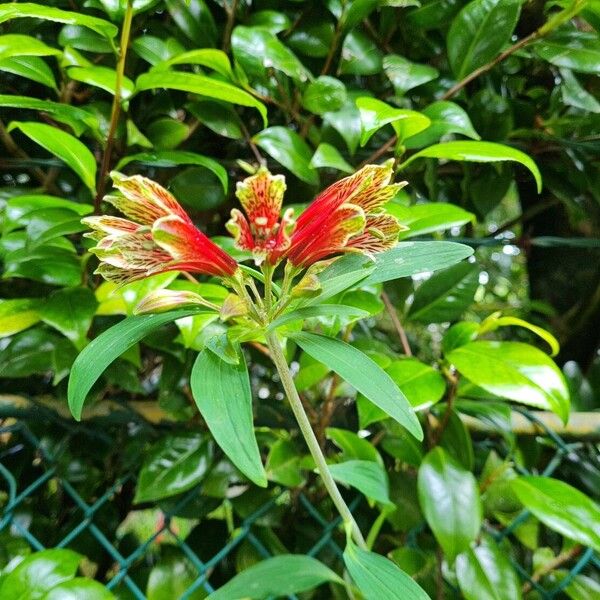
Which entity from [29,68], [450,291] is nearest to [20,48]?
[29,68]

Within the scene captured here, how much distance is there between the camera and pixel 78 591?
0.44 meters

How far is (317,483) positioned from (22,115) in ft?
1.89

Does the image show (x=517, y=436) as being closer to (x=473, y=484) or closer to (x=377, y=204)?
(x=473, y=484)

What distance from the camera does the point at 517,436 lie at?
0.60 meters

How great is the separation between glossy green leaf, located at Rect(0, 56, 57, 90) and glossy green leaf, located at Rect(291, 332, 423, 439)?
0.40 meters

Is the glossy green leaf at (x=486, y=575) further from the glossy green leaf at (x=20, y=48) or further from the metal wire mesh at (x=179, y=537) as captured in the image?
the glossy green leaf at (x=20, y=48)

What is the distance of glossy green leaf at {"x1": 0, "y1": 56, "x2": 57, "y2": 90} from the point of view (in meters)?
0.47

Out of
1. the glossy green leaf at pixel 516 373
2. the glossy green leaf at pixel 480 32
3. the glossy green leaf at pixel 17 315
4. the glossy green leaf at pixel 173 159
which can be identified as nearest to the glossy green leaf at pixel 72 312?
the glossy green leaf at pixel 17 315

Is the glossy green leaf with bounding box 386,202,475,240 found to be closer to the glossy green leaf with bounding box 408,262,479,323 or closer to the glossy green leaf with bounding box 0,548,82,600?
the glossy green leaf with bounding box 408,262,479,323

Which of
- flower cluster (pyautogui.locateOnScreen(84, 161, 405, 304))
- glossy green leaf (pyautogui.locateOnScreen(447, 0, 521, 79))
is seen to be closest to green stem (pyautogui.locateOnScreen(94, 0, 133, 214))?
flower cluster (pyautogui.locateOnScreen(84, 161, 405, 304))

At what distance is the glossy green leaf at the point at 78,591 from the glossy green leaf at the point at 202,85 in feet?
1.42

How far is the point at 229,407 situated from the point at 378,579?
0.53 feet

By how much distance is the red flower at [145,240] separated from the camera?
0.83 ft

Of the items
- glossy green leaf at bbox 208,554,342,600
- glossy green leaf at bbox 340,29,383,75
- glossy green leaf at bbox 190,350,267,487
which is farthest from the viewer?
glossy green leaf at bbox 340,29,383,75
